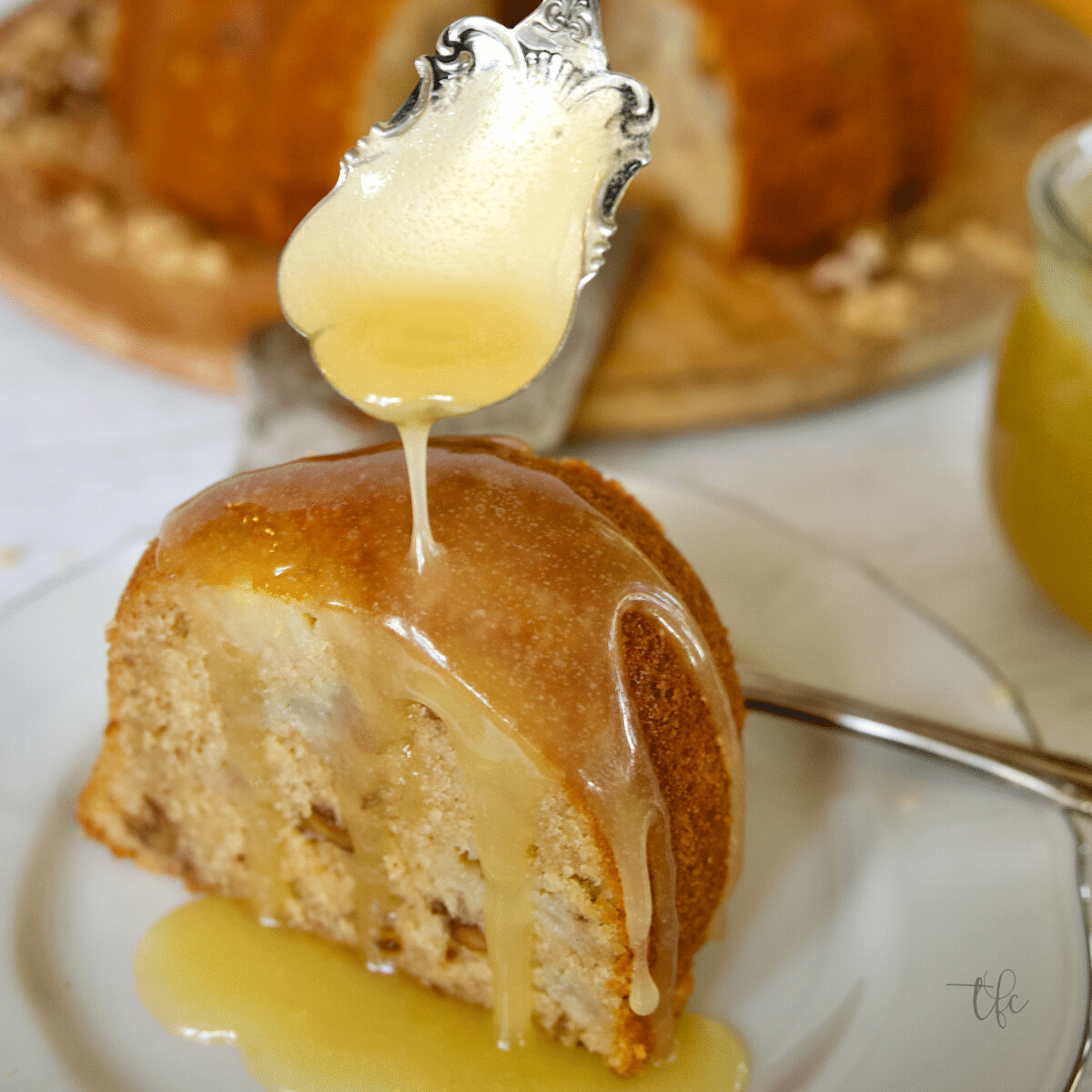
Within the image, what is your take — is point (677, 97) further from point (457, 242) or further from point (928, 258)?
point (457, 242)

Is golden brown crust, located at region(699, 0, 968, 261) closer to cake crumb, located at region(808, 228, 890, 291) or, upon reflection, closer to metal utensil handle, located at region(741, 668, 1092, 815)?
cake crumb, located at region(808, 228, 890, 291)

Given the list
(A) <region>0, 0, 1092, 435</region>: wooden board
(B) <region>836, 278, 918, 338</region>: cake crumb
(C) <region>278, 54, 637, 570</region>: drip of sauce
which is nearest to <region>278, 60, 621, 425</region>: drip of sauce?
(C) <region>278, 54, 637, 570</region>: drip of sauce

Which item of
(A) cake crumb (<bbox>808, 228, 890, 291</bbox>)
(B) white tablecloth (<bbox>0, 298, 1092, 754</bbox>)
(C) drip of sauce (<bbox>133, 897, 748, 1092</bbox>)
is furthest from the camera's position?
(A) cake crumb (<bbox>808, 228, 890, 291</bbox>)

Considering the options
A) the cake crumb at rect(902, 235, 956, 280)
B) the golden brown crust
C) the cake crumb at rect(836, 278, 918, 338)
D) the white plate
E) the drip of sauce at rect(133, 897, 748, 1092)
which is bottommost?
the drip of sauce at rect(133, 897, 748, 1092)

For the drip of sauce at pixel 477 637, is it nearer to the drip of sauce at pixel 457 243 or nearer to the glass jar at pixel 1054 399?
the drip of sauce at pixel 457 243

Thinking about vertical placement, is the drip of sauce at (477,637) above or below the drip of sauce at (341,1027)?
above

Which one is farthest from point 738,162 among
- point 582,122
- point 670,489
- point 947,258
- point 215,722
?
point 215,722

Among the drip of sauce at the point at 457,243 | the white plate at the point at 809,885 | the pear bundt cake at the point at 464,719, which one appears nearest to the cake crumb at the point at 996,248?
the white plate at the point at 809,885

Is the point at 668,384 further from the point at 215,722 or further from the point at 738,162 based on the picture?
the point at 215,722
